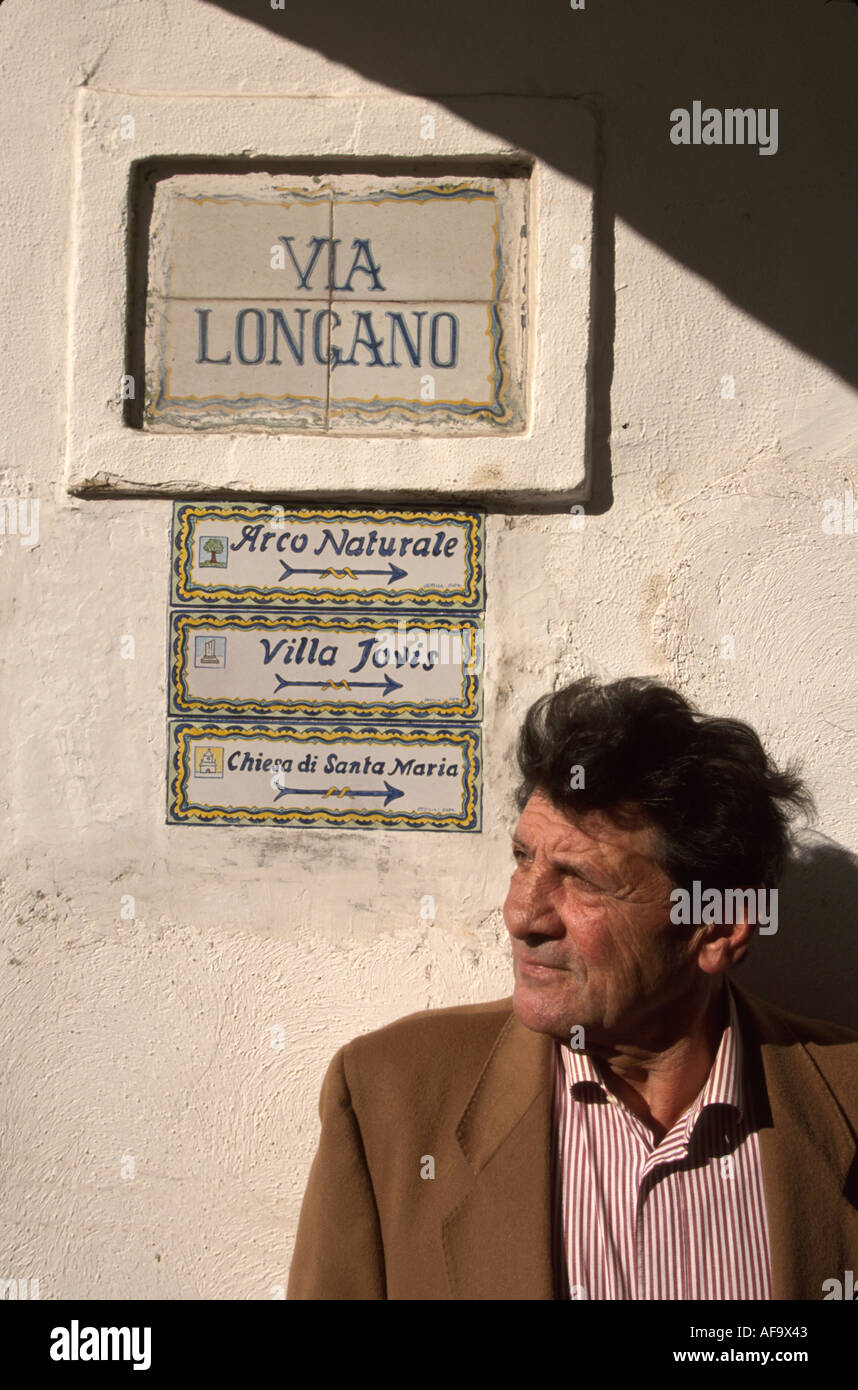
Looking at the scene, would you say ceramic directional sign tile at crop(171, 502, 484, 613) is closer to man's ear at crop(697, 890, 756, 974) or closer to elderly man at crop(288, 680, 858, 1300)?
elderly man at crop(288, 680, 858, 1300)

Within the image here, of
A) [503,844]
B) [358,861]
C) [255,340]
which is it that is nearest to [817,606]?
[503,844]

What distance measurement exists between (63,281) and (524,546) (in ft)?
3.65

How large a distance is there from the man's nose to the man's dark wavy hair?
132 mm

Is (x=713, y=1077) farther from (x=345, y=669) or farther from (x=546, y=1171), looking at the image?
(x=345, y=669)

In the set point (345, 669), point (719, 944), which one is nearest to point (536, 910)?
point (719, 944)

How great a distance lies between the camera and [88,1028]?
2.20 meters

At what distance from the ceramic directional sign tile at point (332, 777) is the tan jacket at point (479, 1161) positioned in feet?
1.41

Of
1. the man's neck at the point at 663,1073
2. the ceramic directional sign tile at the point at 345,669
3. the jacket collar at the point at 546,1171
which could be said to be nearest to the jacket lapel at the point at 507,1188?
the jacket collar at the point at 546,1171

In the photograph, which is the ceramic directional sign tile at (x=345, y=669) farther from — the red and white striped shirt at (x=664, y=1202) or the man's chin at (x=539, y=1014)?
the red and white striped shirt at (x=664, y=1202)

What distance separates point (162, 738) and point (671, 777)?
3.43 ft

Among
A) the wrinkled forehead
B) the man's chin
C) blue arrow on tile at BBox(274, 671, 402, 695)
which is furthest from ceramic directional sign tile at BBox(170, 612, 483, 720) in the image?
the man's chin

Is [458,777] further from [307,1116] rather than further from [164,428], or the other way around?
[164,428]

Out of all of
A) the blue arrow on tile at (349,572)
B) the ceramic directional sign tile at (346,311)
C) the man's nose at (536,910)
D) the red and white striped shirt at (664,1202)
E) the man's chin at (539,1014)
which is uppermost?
the ceramic directional sign tile at (346,311)

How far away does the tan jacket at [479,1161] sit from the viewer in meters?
1.73
